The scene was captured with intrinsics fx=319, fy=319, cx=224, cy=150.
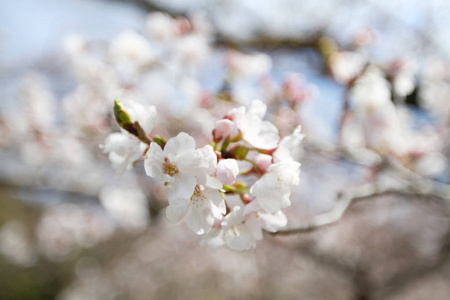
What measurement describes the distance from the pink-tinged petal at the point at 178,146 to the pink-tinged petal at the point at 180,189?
0.04m

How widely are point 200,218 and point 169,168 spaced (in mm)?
129

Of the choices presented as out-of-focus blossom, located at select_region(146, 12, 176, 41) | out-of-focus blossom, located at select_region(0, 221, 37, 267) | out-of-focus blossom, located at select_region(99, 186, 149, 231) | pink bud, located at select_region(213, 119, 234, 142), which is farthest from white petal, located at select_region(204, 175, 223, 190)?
out-of-focus blossom, located at select_region(0, 221, 37, 267)

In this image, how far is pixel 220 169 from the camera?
608 mm

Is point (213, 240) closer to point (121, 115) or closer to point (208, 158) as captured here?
point (208, 158)

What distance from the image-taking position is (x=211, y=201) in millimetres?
631

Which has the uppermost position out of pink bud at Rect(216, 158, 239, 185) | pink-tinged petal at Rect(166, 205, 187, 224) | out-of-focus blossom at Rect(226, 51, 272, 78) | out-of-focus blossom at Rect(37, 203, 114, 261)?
pink bud at Rect(216, 158, 239, 185)

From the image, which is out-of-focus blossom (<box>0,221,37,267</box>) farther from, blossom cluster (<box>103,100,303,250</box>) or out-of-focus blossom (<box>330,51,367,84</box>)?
blossom cluster (<box>103,100,303,250</box>)

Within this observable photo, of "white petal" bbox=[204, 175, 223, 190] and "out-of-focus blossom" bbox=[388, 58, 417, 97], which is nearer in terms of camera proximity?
"white petal" bbox=[204, 175, 223, 190]

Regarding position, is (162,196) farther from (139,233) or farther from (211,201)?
(211,201)

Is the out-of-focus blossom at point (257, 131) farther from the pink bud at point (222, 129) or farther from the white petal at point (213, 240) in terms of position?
the white petal at point (213, 240)

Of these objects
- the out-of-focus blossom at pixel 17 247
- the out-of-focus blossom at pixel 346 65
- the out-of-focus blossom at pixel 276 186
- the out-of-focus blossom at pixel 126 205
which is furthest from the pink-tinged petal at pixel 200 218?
the out-of-focus blossom at pixel 17 247

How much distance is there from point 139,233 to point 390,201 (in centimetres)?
393

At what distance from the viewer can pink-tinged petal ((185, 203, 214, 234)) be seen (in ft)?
2.13

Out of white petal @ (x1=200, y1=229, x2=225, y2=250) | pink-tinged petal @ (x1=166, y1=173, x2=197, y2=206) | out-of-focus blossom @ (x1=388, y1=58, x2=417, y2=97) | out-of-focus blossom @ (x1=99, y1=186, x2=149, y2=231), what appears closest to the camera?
pink-tinged petal @ (x1=166, y1=173, x2=197, y2=206)
